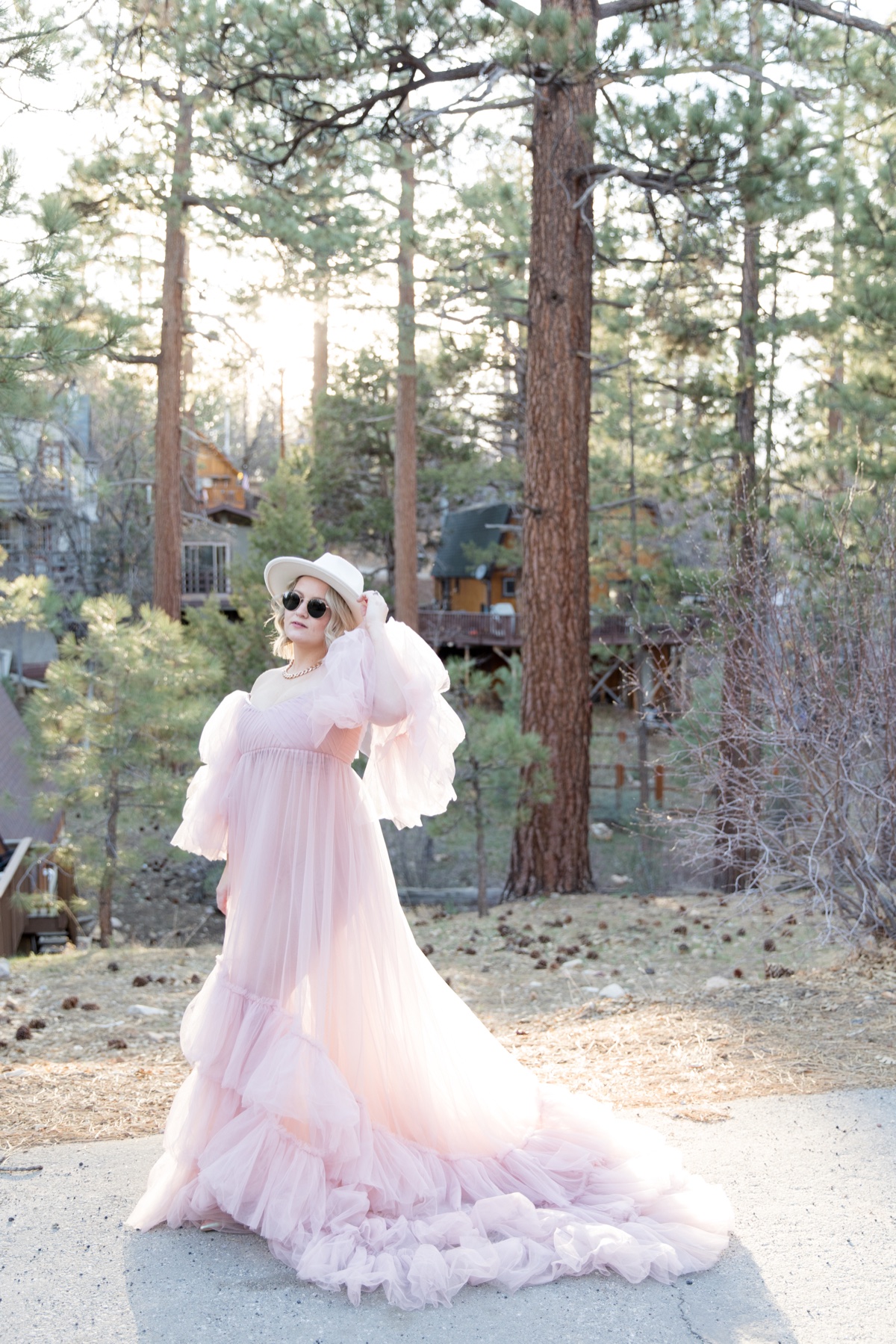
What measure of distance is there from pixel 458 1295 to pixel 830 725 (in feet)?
12.9

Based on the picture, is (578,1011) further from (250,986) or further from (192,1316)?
(192,1316)

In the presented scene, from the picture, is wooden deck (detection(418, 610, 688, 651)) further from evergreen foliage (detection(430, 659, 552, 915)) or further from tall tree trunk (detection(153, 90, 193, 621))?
evergreen foliage (detection(430, 659, 552, 915))

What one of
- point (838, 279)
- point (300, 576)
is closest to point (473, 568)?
point (838, 279)

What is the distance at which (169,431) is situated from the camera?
1588 cm

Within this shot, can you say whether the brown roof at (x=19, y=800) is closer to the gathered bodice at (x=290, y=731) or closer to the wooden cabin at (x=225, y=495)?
the gathered bodice at (x=290, y=731)

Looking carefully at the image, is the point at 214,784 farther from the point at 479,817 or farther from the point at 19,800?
the point at 19,800

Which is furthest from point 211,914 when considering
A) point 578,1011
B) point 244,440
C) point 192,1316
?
point 244,440

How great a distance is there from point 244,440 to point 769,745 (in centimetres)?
3571

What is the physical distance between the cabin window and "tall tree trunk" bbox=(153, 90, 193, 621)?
1112 cm

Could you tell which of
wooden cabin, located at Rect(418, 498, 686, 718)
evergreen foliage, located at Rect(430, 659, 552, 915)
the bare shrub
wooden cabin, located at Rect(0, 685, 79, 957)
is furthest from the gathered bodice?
wooden cabin, located at Rect(418, 498, 686, 718)

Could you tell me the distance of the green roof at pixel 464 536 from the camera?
96.3ft

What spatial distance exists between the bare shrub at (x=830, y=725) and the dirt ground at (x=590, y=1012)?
0.43m

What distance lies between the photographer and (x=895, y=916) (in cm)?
634

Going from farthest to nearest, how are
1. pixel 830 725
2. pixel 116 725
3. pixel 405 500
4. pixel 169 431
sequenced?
pixel 405 500
pixel 169 431
pixel 116 725
pixel 830 725
